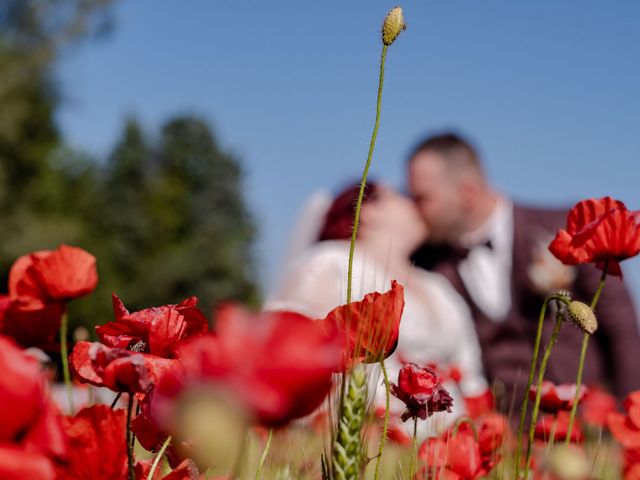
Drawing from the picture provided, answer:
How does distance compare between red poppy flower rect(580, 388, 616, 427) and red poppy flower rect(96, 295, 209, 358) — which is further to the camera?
red poppy flower rect(580, 388, 616, 427)

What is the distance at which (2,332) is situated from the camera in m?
0.85

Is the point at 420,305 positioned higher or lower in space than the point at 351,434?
lower

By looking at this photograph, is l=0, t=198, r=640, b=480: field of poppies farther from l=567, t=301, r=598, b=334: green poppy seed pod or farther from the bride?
the bride

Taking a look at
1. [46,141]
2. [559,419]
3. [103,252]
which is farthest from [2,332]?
[46,141]

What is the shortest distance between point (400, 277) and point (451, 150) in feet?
5.21

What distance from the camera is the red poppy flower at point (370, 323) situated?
64 cm

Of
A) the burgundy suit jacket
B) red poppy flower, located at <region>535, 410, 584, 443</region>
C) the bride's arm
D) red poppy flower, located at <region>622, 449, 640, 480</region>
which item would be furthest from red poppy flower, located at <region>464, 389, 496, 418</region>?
the burgundy suit jacket

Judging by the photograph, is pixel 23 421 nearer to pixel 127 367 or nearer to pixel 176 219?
pixel 127 367

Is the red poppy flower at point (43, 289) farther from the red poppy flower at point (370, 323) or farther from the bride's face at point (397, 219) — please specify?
the bride's face at point (397, 219)

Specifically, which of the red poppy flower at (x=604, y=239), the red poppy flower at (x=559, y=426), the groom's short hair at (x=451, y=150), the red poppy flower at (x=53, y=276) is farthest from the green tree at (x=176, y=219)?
the red poppy flower at (x=604, y=239)

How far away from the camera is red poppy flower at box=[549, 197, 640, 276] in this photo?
959mm

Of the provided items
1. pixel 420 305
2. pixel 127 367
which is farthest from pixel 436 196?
pixel 127 367

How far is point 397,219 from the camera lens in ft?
17.9

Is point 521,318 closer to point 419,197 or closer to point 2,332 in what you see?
point 419,197
